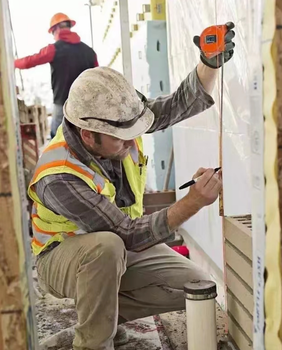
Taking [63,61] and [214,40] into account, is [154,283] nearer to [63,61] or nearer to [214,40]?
[214,40]

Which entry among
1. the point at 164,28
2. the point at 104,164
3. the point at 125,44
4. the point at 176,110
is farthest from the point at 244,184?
the point at 164,28

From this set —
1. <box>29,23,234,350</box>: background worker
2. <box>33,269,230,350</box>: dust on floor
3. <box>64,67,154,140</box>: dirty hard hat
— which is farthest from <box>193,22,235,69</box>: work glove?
<box>33,269,230,350</box>: dust on floor

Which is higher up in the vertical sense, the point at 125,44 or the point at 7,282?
the point at 125,44

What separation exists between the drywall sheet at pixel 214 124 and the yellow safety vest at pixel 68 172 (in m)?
0.41

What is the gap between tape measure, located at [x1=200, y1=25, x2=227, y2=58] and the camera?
196 cm

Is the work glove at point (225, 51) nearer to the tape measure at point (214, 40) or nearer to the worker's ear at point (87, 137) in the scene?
the tape measure at point (214, 40)

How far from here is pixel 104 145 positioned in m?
2.02

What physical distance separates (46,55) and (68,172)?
3.24m

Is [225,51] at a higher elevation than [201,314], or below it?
higher

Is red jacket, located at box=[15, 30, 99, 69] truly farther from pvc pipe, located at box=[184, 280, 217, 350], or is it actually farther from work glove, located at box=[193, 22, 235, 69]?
pvc pipe, located at box=[184, 280, 217, 350]

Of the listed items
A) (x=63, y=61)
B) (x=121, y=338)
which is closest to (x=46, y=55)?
(x=63, y=61)

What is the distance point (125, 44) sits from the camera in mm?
3754

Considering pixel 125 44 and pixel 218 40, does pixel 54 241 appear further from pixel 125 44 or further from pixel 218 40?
pixel 125 44

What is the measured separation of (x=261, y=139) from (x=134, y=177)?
1.35 metres
